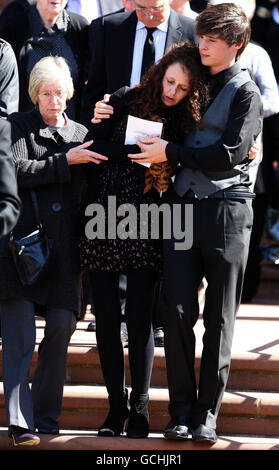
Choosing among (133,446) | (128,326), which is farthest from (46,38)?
(133,446)

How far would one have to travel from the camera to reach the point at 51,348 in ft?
16.3

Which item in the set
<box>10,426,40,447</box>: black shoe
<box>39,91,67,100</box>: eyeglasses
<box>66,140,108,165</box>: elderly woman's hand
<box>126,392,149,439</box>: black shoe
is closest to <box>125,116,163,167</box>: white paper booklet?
<box>66,140,108,165</box>: elderly woman's hand

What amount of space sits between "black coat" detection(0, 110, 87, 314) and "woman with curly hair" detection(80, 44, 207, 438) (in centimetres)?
15

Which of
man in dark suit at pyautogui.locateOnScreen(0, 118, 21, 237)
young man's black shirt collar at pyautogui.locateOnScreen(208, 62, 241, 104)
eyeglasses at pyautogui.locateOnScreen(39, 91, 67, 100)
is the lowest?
man in dark suit at pyautogui.locateOnScreen(0, 118, 21, 237)

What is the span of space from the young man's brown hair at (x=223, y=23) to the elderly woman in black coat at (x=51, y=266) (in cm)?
80

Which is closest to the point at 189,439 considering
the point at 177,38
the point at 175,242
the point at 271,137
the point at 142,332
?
the point at 142,332

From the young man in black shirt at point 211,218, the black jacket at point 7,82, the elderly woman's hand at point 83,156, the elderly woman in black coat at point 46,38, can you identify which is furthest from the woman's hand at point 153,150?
the elderly woman in black coat at point 46,38

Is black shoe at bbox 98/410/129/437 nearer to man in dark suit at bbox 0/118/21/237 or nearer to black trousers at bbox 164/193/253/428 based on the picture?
black trousers at bbox 164/193/253/428

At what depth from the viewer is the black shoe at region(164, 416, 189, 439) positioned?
15.5 ft

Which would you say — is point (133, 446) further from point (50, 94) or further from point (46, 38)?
point (46, 38)

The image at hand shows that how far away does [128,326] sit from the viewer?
15.8 ft

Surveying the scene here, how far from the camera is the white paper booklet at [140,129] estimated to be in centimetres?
474

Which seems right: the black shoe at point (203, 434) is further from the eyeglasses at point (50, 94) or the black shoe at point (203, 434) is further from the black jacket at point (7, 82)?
the black jacket at point (7, 82)
